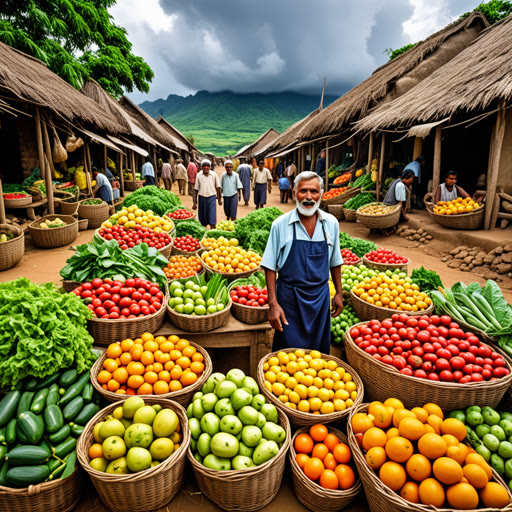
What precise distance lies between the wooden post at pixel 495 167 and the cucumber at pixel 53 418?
29.1ft

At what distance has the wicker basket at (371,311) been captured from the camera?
3479mm

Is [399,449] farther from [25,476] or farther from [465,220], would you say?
[465,220]

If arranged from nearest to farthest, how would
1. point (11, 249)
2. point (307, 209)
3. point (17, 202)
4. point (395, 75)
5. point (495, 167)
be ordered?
point (307, 209) < point (11, 249) < point (495, 167) < point (17, 202) < point (395, 75)

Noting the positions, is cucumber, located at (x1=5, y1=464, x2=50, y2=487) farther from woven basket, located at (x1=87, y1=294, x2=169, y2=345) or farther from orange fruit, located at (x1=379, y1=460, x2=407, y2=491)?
orange fruit, located at (x1=379, y1=460, x2=407, y2=491)

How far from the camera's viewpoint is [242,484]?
6.48 feet

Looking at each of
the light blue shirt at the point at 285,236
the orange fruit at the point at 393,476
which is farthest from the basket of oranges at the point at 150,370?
the orange fruit at the point at 393,476

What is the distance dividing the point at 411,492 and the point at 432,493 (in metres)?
0.11

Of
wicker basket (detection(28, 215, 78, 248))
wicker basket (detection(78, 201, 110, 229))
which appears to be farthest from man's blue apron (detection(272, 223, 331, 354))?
wicker basket (detection(78, 201, 110, 229))

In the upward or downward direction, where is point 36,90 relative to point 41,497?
upward

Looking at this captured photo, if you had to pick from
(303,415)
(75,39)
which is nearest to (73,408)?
(303,415)

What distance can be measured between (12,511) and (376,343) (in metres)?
2.82

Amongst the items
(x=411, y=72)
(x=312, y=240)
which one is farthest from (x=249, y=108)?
(x=312, y=240)

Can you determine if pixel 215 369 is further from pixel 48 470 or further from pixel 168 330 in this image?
pixel 48 470

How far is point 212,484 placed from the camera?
6.64 ft
